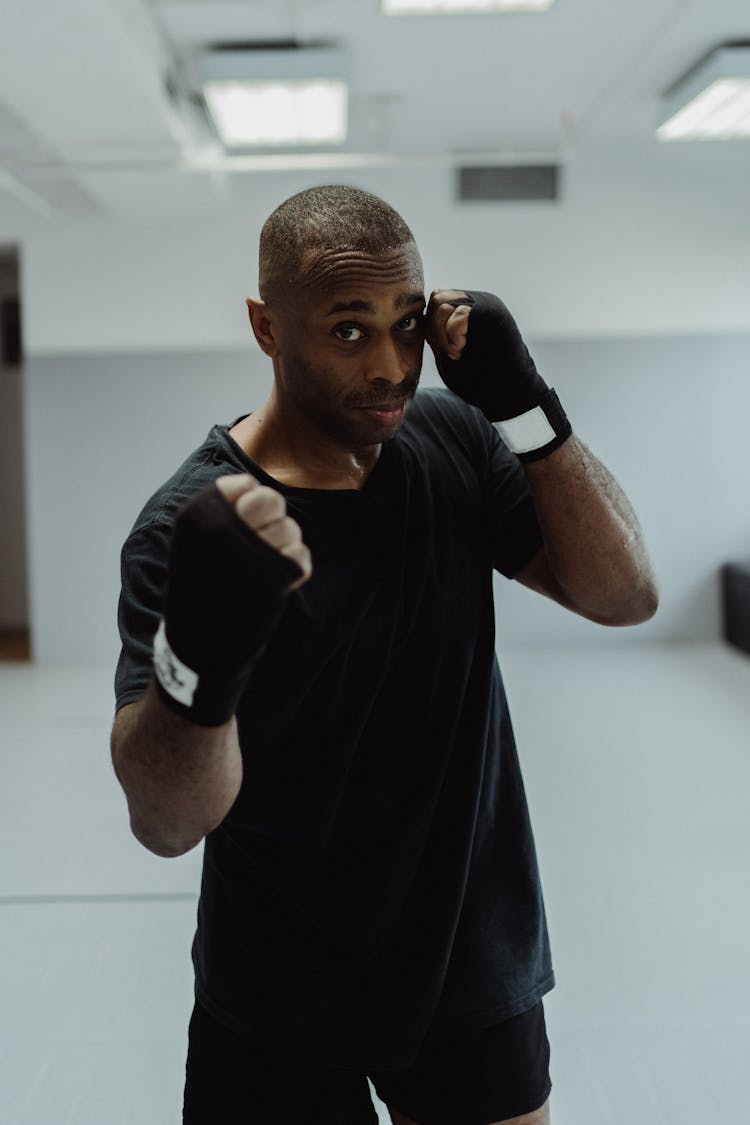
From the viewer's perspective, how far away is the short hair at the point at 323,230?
1.12m

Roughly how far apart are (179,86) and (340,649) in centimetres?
467

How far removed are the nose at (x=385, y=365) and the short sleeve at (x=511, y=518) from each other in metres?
0.26

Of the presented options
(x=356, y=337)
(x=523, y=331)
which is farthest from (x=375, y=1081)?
(x=523, y=331)

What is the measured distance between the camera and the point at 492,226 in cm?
693

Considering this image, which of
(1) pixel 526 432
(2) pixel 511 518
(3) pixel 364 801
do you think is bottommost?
(3) pixel 364 801

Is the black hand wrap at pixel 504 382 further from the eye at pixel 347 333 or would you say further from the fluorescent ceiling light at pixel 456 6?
the fluorescent ceiling light at pixel 456 6

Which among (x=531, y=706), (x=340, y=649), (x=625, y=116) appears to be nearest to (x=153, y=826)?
(x=340, y=649)

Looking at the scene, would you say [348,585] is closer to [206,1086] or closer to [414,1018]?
[414,1018]

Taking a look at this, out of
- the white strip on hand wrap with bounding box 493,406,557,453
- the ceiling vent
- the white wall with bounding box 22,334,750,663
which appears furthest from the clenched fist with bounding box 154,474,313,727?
the ceiling vent

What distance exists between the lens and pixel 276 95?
183 inches

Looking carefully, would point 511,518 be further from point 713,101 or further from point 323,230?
point 713,101

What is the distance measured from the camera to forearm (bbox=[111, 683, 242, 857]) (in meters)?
0.93

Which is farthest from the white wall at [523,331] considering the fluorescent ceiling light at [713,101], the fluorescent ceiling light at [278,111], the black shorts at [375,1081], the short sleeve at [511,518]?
the black shorts at [375,1081]

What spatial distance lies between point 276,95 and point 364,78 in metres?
0.69
